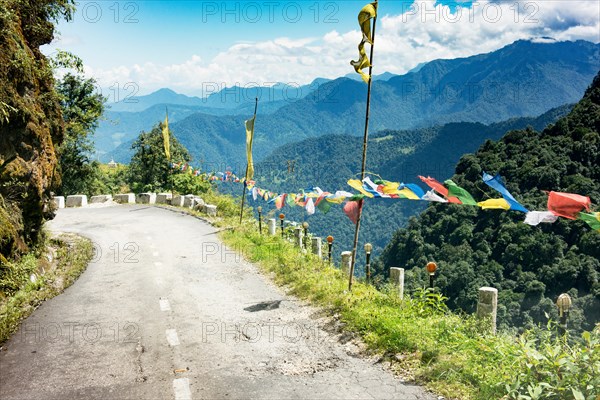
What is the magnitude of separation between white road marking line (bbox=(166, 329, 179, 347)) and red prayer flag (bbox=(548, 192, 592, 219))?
5925mm

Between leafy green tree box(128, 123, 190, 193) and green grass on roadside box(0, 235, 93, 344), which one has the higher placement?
leafy green tree box(128, 123, 190, 193)

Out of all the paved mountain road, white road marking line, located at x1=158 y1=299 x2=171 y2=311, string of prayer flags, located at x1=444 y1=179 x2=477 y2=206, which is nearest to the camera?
the paved mountain road

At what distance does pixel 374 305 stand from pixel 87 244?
36.7 ft

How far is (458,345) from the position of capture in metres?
6.84

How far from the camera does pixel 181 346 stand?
7.58 meters

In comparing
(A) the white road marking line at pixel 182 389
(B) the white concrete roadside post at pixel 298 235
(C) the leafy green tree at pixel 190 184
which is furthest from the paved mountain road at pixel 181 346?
(C) the leafy green tree at pixel 190 184

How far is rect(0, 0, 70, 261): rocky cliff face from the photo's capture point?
10789 mm

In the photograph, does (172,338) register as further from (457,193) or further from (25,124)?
(25,124)

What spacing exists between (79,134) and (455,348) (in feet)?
113

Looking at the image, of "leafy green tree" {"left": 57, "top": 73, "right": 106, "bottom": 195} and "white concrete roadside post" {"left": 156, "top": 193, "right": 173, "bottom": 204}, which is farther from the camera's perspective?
"leafy green tree" {"left": 57, "top": 73, "right": 106, "bottom": 195}

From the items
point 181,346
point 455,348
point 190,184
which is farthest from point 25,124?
point 190,184

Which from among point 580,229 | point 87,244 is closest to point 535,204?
point 580,229

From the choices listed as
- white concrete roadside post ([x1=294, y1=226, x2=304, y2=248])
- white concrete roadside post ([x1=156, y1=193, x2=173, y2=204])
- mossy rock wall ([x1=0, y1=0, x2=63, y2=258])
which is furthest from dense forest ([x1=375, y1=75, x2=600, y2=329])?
mossy rock wall ([x1=0, y1=0, x2=63, y2=258])

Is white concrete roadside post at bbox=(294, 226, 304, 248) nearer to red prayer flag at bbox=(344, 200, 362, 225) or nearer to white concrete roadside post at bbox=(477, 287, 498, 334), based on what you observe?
red prayer flag at bbox=(344, 200, 362, 225)
